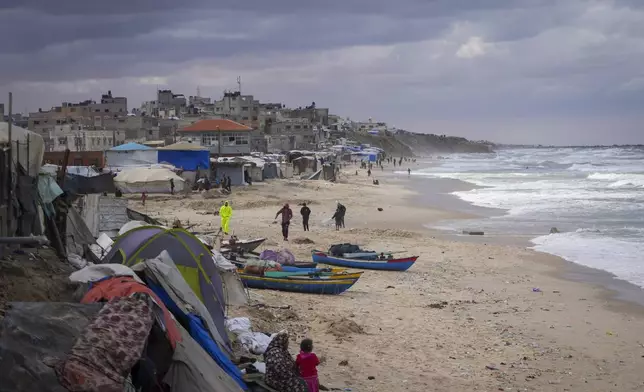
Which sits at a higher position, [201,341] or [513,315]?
[201,341]

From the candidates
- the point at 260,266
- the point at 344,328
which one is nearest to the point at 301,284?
the point at 260,266

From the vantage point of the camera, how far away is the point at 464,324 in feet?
45.9

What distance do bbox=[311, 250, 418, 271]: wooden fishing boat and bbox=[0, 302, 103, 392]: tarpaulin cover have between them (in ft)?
42.7

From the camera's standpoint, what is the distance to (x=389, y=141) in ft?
526

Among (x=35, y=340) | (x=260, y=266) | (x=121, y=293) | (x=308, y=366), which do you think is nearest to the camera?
(x=35, y=340)

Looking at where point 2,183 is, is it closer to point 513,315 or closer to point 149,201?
point 513,315

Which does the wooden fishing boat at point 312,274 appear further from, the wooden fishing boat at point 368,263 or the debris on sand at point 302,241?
the debris on sand at point 302,241

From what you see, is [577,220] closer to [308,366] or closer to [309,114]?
[308,366]

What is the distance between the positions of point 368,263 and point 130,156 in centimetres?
2716

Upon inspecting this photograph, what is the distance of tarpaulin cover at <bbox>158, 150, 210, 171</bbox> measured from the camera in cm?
4409

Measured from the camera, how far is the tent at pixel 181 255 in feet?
32.7

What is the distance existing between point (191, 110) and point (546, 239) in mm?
82977

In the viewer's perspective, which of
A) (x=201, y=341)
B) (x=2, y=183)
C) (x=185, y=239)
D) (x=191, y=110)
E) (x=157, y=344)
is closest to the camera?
(x=157, y=344)

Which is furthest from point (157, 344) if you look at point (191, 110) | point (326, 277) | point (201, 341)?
point (191, 110)
